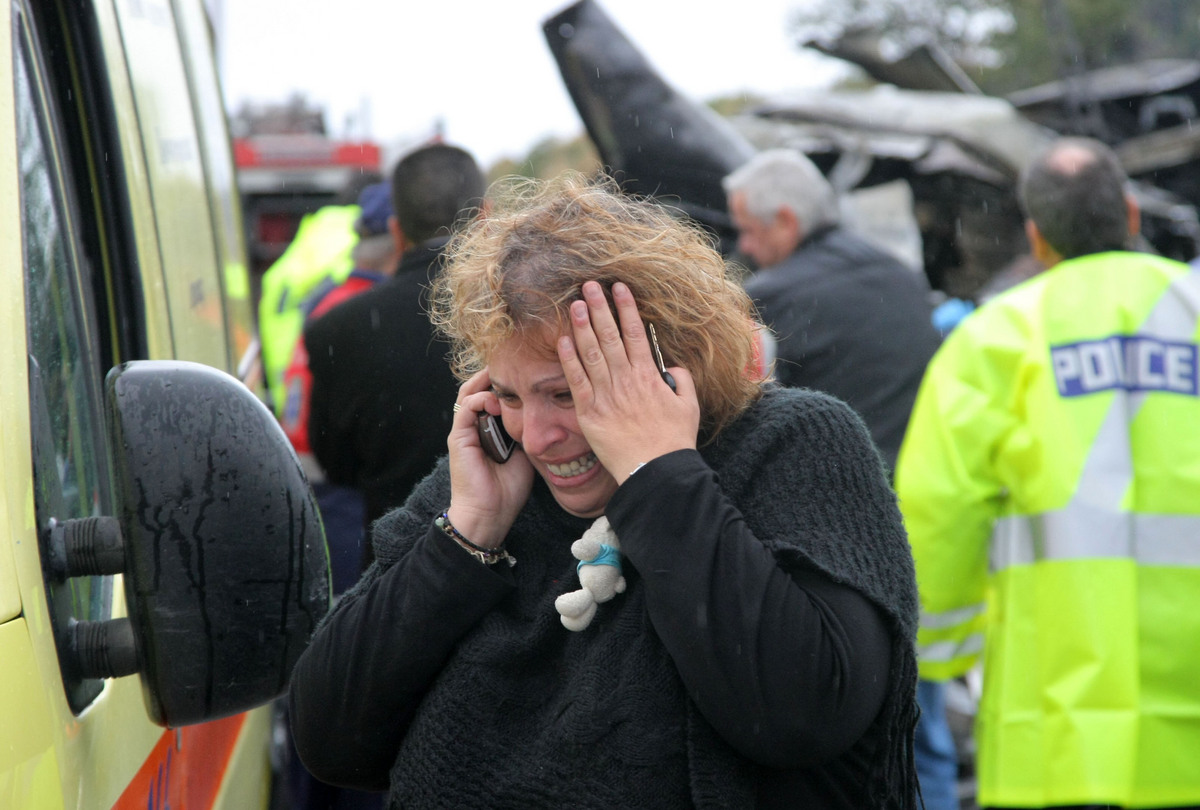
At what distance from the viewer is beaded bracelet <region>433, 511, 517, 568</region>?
68.5 inches

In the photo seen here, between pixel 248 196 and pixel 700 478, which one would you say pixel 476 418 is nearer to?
pixel 700 478

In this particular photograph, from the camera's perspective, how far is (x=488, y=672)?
1.69 metres

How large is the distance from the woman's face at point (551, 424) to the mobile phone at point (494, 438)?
0.06m

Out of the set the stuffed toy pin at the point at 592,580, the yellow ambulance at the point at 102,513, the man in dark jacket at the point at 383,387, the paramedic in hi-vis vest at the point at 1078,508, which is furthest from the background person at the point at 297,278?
the stuffed toy pin at the point at 592,580

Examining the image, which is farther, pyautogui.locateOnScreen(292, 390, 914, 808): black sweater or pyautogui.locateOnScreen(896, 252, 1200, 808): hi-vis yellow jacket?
pyautogui.locateOnScreen(896, 252, 1200, 808): hi-vis yellow jacket

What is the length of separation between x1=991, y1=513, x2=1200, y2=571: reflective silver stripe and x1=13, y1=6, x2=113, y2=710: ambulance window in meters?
2.23

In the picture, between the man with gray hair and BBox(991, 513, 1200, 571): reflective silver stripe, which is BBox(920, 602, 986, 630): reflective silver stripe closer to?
BBox(991, 513, 1200, 571): reflective silver stripe

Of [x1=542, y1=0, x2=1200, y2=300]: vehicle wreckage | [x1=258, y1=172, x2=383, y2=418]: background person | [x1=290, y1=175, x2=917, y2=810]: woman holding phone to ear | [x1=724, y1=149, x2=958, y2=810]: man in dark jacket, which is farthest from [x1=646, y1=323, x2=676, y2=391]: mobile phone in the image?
[x1=542, y1=0, x2=1200, y2=300]: vehicle wreckage

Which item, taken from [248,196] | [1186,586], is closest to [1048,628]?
[1186,586]

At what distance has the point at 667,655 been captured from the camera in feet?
5.29

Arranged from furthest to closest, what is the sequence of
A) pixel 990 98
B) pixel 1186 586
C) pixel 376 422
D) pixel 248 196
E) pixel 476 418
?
pixel 248 196, pixel 990 98, pixel 376 422, pixel 1186 586, pixel 476 418

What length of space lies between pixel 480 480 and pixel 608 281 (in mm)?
340

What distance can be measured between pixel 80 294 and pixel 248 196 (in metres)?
15.3

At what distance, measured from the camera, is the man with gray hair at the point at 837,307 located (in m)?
4.23
